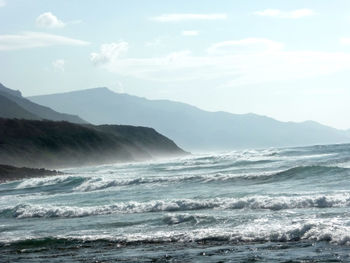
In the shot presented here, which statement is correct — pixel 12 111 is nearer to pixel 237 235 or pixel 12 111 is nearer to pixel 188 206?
pixel 188 206

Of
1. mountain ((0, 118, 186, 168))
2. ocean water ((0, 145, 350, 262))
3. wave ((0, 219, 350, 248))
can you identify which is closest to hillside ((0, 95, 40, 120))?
mountain ((0, 118, 186, 168))

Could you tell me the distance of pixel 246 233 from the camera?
19312 millimetres

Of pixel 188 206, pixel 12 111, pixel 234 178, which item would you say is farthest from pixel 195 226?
pixel 12 111

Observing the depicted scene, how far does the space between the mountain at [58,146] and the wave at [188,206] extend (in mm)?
67073

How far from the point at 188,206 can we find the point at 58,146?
88.9m

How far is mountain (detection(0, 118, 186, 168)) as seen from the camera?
102562mm

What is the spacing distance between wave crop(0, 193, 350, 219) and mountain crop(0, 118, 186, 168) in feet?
220

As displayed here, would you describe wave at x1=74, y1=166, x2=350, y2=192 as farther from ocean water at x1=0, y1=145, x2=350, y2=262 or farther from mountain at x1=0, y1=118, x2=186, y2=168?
mountain at x1=0, y1=118, x2=186, y2=168

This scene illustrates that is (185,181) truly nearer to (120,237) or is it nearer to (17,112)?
(120,237)

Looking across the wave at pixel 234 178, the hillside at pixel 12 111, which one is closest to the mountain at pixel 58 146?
the wave at pixel 234 178

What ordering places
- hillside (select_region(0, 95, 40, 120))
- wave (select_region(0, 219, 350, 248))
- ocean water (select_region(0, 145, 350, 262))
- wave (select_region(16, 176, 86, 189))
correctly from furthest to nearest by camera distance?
hillside (select_region(0, 95, 40, 120)) < wave (select_region(16, 176, 86, 189)) < wave (select_region(0, 219, 350, 248)) < ocean water (select_region(0, 145, 350, 262))

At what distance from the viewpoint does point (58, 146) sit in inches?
4473

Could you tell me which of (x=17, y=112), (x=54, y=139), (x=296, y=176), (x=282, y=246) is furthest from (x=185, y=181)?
(x=17, y=112)

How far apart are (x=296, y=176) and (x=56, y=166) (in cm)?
7064
